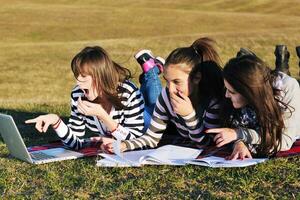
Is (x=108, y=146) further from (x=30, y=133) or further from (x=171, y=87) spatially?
(x=30, y=133)

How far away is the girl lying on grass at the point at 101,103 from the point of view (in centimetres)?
495

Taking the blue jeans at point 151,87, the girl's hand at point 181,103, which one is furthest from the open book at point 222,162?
the blue jeans at point 151,87

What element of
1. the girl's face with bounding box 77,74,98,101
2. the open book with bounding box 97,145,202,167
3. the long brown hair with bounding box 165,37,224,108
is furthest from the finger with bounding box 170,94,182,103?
the girl's face with bounding box 77,74,98,101

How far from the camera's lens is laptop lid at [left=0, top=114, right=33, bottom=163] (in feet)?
14.7

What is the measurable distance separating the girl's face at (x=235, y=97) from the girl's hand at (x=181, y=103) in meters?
0.35

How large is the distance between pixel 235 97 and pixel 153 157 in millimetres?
718

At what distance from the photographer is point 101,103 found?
5207mm

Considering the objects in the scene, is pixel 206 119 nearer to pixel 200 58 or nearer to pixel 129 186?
pixel 200 58

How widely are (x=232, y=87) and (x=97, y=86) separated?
49.7 inches

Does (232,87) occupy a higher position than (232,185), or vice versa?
(232,87)

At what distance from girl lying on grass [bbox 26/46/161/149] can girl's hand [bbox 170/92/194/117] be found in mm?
574

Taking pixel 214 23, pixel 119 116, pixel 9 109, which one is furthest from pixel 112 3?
pixel 119 116

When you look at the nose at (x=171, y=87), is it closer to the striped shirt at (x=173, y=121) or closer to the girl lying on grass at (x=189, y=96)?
the girl lying on grass at (x=189, y=96)

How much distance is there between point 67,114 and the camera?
827 centimetres
